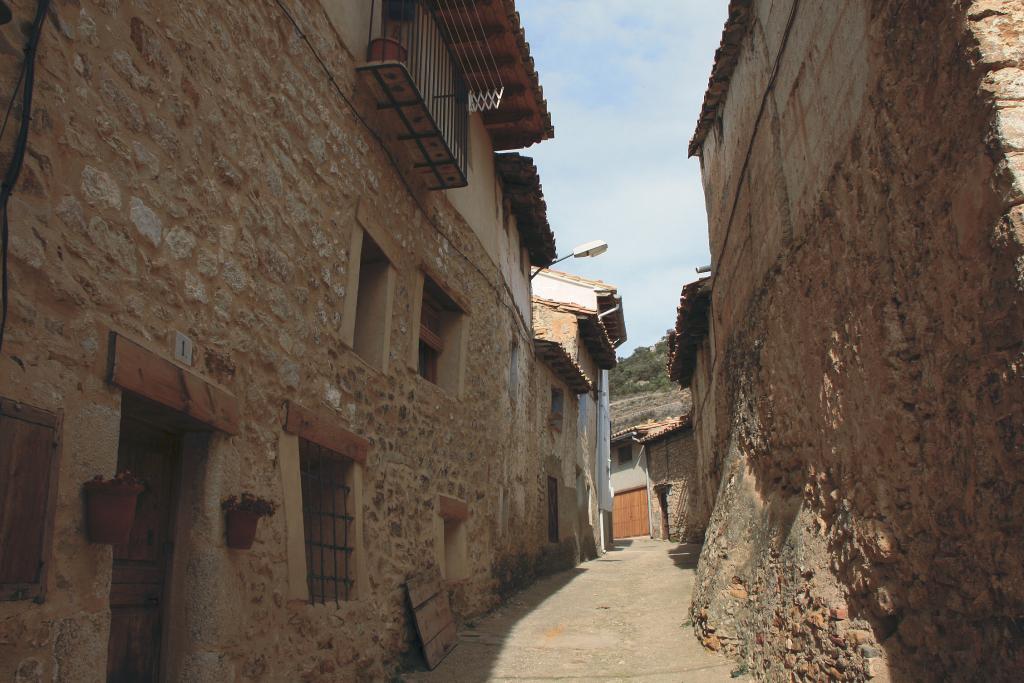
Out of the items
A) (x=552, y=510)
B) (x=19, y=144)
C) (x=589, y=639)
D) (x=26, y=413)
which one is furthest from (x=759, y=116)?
(x=552, y=510)

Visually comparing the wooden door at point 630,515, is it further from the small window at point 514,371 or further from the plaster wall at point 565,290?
the small window at point 514,371

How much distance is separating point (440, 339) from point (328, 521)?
3.21 meters

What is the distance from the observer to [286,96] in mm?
4930

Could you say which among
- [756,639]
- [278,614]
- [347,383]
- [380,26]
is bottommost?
[756,639]

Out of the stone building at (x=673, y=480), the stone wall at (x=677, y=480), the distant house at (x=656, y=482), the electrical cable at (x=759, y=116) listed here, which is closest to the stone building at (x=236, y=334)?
the electrical cable at (x=759, y=116)

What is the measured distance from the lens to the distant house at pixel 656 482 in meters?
21.5

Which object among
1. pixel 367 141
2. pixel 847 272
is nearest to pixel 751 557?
pixel 847 272

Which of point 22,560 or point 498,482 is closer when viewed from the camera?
point 22,560

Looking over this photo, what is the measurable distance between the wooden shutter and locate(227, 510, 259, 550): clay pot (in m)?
1.19

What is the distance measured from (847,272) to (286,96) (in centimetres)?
351

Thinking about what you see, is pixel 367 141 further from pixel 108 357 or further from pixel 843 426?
pixel 843 426

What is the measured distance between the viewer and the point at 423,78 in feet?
22.6

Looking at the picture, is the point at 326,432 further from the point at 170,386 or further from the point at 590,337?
the point at 590,337

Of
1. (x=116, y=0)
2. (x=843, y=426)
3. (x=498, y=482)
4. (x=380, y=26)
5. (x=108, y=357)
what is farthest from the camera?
(x=498, y=482)
